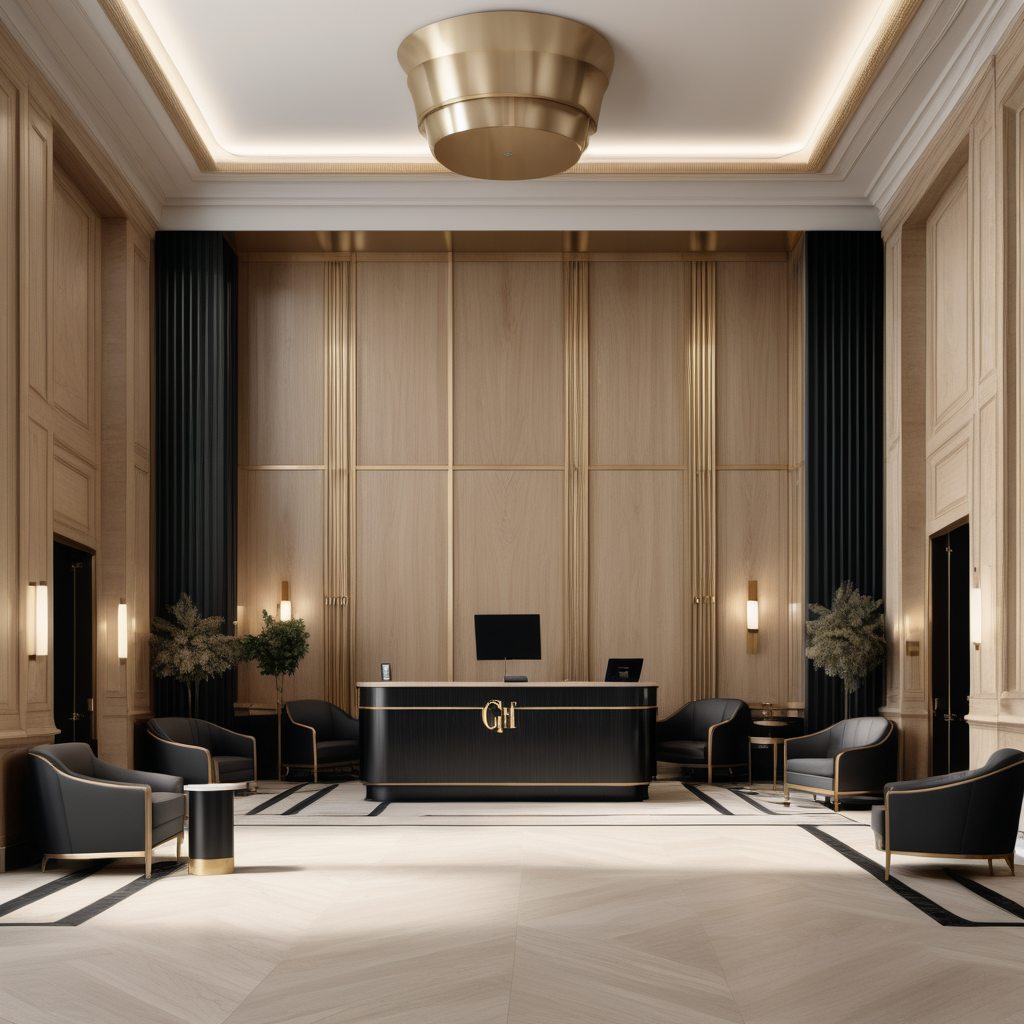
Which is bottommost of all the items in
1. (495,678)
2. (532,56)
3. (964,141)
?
(495,678)

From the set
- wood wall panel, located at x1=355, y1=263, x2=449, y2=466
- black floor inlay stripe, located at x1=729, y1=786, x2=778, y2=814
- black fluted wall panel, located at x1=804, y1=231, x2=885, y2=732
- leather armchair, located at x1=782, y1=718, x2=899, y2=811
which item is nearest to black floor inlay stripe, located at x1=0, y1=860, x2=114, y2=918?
black floor inlay stripe, located at x1=729, y1=786, x2=778, y2=814

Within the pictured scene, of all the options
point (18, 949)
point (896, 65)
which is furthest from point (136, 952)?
point (896, 65)

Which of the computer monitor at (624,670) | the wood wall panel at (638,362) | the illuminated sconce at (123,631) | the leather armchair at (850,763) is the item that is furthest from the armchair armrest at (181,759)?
the wood wall panel at (638,362)

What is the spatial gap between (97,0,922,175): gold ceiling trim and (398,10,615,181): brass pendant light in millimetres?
1818

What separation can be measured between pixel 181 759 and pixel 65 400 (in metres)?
3.12

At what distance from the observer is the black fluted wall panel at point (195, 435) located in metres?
10.8

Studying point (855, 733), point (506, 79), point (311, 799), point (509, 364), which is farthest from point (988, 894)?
point (509, 364)

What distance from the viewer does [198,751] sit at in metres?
9.48

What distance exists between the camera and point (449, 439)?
11.9 m

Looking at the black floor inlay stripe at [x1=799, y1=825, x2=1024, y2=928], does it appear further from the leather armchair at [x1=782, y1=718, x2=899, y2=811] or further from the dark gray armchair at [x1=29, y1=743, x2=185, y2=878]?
the dark gray armchair at [x1=29, y1=743, x2=185, y2=878]

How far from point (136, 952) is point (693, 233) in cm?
859

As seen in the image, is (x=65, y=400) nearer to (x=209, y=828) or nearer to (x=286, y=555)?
(x=286, y=555)

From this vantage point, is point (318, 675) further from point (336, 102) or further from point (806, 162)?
point (806, 162)

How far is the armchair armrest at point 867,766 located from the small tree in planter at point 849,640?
36.3 inches
